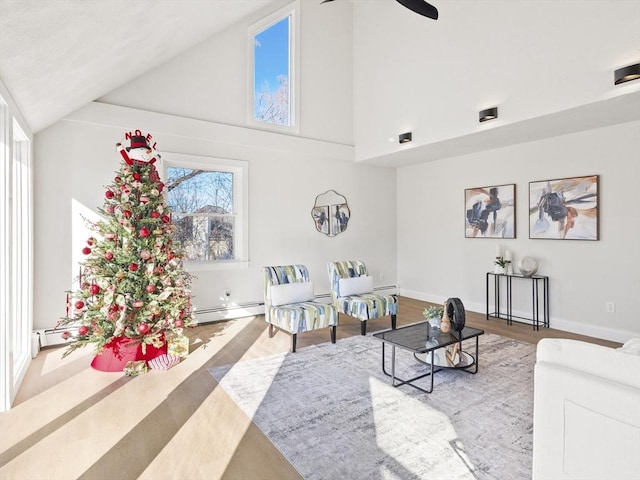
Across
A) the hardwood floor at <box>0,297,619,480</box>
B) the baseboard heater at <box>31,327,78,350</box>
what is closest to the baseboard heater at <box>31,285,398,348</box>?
the baseboard heater at <box>31,327,78,350</box>

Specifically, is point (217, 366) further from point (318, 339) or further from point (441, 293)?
point (441, 293)

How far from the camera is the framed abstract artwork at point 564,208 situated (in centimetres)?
455

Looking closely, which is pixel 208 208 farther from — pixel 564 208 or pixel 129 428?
pixel 564 208

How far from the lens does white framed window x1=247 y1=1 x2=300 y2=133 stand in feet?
18.4

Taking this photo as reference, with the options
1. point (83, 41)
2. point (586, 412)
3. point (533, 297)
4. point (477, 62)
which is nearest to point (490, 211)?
point (533, 297)

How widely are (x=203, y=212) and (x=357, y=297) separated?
252cm

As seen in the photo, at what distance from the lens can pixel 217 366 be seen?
11.9ft

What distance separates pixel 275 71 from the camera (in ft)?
19.6

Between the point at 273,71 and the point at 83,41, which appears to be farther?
the point at 273,71

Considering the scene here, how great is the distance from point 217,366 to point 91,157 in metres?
2.90

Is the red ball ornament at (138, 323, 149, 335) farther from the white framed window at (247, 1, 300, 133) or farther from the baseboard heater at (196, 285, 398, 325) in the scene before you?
the white framed window at (247, 1, 300, 133)

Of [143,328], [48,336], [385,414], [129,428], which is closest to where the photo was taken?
[129,428]

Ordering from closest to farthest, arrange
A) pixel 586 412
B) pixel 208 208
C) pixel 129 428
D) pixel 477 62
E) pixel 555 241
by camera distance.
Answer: pixel 586 412 → pixel 129 428 → pixel 477 62 → pixel 555 241 → pixel 208 208

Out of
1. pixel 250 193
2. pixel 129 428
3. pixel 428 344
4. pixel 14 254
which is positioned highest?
pixel 250 193
